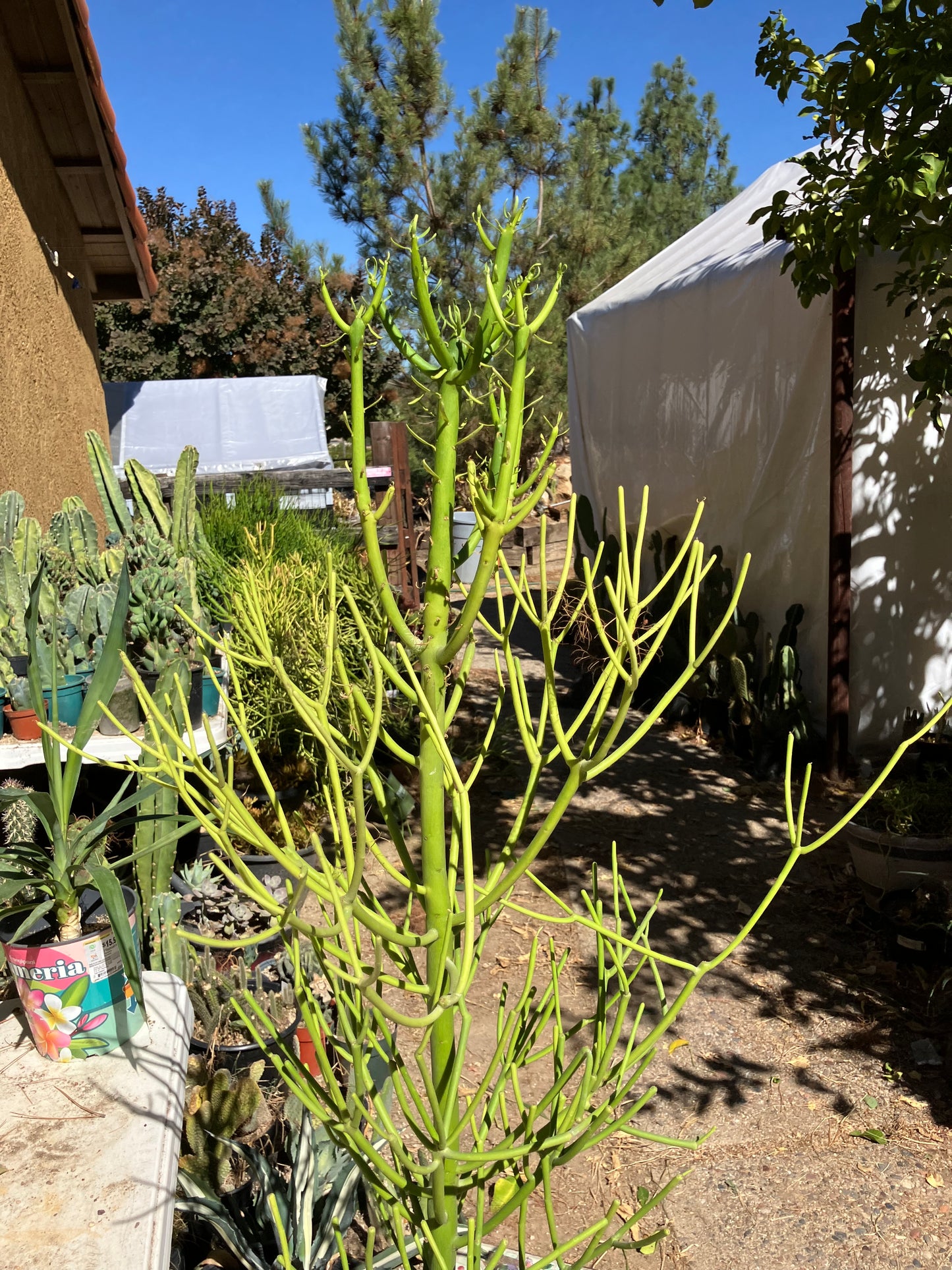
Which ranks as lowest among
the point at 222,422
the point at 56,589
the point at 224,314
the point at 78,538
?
the point at 56,589

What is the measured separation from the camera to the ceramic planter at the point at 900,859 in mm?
3441

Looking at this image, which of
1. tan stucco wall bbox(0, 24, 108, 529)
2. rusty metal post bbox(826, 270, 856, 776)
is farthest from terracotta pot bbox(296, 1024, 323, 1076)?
→ rusty metal post bbox(826, 270, 856, 776)

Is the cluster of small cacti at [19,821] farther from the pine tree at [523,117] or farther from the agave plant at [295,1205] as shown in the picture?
the pine tree at [523,117]

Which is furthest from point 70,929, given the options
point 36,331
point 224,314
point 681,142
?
point 681,142

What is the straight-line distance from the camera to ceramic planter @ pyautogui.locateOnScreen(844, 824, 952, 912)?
11.3 feet

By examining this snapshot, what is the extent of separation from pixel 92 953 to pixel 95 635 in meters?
1.85

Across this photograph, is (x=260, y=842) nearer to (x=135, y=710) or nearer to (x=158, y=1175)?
(x=158, y=1175)

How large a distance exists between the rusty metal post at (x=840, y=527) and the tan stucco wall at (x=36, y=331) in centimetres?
400

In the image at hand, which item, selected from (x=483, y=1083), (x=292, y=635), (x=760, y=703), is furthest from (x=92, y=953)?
(x=760, y=703)

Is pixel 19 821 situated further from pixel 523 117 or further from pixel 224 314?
pixel 224 314

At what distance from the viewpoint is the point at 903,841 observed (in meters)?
3.47

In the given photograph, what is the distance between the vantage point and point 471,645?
43.4 inches

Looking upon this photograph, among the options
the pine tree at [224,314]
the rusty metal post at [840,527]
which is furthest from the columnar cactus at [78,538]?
the pine tree at [224,314]

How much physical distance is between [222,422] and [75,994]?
11.8 meters
